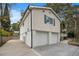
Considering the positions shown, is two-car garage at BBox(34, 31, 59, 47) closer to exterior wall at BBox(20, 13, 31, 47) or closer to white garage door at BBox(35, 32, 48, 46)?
white garage door at BBox(35, 32, 48, 46)

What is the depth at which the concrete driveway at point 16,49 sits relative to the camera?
6027mm

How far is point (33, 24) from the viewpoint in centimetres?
606

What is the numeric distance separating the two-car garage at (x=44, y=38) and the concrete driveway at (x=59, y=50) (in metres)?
0.11

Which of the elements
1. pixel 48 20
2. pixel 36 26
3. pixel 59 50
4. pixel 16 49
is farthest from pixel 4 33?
pixel 59 50

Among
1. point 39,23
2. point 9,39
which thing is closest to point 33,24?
point 39,23

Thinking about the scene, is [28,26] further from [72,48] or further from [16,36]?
[72,48]

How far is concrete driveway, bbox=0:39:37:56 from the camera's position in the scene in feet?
19.8

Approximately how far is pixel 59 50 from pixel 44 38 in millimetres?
422

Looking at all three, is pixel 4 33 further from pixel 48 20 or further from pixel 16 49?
pixel 48 20

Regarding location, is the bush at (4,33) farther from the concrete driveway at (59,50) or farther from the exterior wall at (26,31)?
the concrete driveway at (59,50)

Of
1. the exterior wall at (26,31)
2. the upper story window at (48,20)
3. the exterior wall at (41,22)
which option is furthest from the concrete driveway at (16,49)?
the upper story window at (48,20)

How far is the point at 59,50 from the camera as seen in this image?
6.05m

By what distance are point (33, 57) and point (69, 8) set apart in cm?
128

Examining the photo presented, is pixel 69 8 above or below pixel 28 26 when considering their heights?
above
